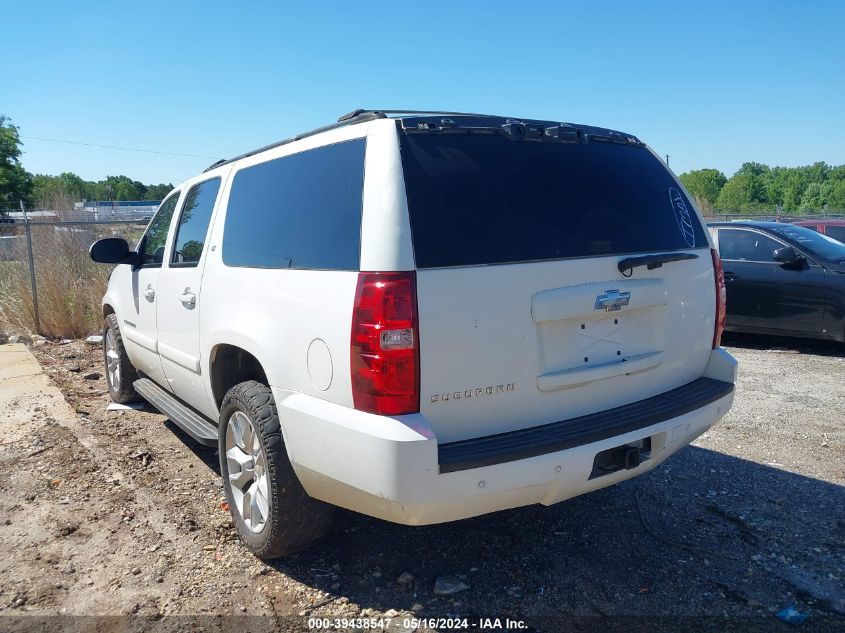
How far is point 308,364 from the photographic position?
2.80 m

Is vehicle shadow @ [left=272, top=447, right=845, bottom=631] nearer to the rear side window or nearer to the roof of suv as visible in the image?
→ the rear side window

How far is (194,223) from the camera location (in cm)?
441

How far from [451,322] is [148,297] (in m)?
3.19

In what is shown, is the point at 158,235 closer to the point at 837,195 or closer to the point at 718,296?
the point at 718,296

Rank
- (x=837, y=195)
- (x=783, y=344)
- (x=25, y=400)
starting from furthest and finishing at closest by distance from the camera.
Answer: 1. (x=837, y=195)
2. (x=783, y=344)
3. (x=25, y=400)

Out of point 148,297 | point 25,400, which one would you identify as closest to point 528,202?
point 148,297

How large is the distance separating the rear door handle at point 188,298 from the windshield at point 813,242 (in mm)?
7401

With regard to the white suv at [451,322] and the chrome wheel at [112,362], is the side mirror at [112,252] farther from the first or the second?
the white suv at [451,322]

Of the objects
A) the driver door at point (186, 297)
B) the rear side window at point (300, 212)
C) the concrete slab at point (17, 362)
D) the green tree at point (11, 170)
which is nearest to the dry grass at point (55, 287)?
the concrete slab at point (17, 362)

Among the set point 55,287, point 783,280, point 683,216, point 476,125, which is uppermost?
point 476,125

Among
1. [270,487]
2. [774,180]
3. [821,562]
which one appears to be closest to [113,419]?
[270,487]

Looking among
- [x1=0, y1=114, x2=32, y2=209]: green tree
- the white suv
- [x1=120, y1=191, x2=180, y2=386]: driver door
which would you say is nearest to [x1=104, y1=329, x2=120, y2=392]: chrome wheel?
[x1=120, y1=191, x2=180, y2=386]: driver door

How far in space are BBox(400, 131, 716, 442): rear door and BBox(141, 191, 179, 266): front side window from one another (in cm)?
289

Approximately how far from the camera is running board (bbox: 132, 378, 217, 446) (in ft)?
13.0
